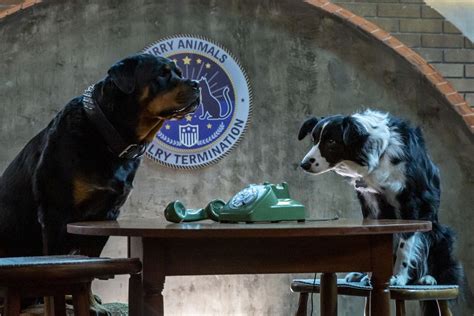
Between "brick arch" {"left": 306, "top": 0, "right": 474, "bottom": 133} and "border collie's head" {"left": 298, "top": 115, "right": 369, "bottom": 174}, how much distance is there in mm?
1684

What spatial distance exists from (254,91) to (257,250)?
10.5 ft

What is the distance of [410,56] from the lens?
218 inches

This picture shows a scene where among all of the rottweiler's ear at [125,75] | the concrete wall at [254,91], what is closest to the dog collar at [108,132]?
the rottweiler's ear at [125,75]

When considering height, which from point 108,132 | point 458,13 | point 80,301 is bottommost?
point 80,301

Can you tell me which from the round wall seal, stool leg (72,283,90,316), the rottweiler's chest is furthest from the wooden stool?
the round wall seal

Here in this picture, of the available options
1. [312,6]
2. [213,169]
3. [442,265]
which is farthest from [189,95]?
[312,6]

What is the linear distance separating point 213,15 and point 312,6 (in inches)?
26.7

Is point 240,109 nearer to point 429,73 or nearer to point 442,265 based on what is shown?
point 429,73

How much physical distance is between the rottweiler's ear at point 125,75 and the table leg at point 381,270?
1414 millimetres

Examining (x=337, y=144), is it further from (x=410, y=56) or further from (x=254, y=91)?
(x=410, y=56)

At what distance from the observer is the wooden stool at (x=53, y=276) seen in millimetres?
2189

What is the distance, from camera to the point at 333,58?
5543mm

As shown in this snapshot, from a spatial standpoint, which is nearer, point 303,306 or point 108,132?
point 108,132

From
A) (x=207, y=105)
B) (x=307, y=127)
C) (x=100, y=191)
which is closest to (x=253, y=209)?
(x=100, y=191)
